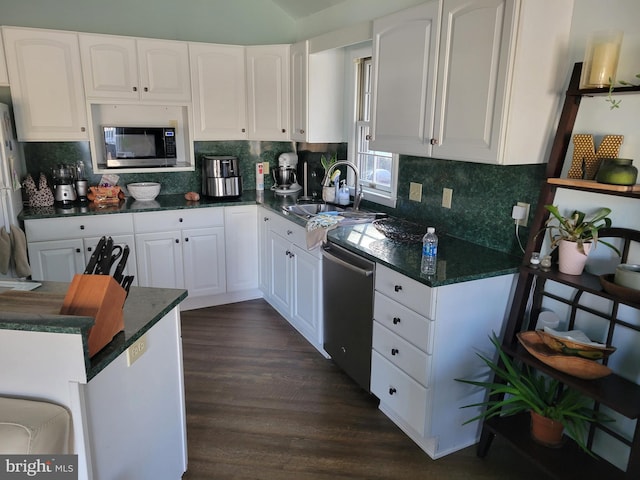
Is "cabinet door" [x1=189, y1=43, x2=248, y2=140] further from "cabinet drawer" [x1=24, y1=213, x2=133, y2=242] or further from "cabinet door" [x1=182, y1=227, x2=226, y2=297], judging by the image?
"cabinet drawer" [x1=24, y1=213, x2=133, y2=242]

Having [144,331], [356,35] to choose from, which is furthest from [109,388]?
[356,35]

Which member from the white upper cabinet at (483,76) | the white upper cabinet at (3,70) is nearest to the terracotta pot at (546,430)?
the white upper cabinet at (483,76)

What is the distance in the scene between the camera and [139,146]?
379 centimetres

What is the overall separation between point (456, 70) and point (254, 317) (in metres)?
2.48

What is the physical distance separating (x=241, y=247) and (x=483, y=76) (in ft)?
8.31

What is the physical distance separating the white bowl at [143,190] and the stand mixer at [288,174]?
1.06 meters

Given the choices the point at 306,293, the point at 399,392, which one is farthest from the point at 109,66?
the point at 399,392

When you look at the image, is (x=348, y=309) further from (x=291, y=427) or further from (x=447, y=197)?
(x=447, y=197)

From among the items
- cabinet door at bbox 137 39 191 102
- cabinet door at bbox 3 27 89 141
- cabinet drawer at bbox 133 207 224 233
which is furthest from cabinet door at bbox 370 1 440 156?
cabinet door at bbox 3 27 89 141

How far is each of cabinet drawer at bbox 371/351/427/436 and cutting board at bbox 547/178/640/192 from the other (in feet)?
3.60

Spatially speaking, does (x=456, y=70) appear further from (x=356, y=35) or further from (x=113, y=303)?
(x=113, y=303)

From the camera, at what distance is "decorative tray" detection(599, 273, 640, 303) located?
1.66m

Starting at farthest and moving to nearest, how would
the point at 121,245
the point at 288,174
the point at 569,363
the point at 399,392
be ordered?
1. the point at 288,174
2. the point at 121,245
3. the point at 399,392
4. the point at 569,363

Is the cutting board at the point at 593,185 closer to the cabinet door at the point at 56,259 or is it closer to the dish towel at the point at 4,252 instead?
the dish towel at the point at 4,252
